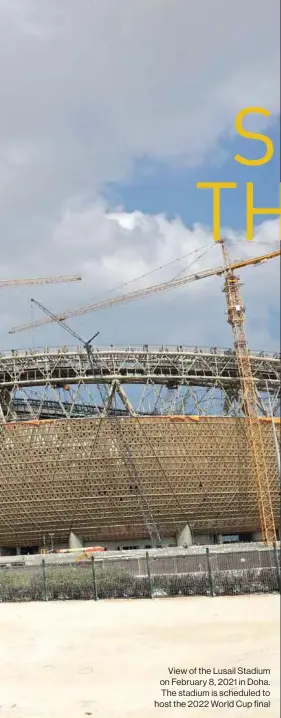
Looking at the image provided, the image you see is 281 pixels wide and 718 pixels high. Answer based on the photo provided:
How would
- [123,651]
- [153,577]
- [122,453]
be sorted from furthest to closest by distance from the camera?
[122,453], [153,577], [123,651]

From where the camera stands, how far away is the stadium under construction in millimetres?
64875

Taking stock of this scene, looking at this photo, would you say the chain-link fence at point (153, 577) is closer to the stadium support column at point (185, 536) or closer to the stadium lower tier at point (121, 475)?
the stadium lower tier at point (121, 475)

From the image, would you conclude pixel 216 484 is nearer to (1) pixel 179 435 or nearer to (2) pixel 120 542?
(1) pixel 179 435

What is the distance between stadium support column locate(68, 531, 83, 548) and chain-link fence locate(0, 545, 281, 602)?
138 feet

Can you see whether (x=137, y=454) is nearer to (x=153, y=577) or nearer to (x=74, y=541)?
(x=74, y=541)

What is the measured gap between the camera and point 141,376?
214 ft

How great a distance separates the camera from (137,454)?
64.9m

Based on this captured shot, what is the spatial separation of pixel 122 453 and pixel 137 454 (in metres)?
1.42

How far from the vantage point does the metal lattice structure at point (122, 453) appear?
213 feet

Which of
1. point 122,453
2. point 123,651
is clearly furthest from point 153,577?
point 122,453

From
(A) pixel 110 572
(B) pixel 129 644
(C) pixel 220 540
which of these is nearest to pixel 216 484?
(C) pixel 220 540

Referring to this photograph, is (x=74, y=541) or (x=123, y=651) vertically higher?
(x=123, y=651)

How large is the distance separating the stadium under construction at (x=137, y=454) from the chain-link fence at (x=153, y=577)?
3827 centimetres

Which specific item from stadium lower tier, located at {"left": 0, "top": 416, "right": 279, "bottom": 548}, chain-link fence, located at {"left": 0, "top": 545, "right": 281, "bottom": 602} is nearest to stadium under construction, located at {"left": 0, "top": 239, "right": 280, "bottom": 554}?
stadium lower tier, located at {"left": 0, "top": 416, "right": 279, "bottom": 548}
